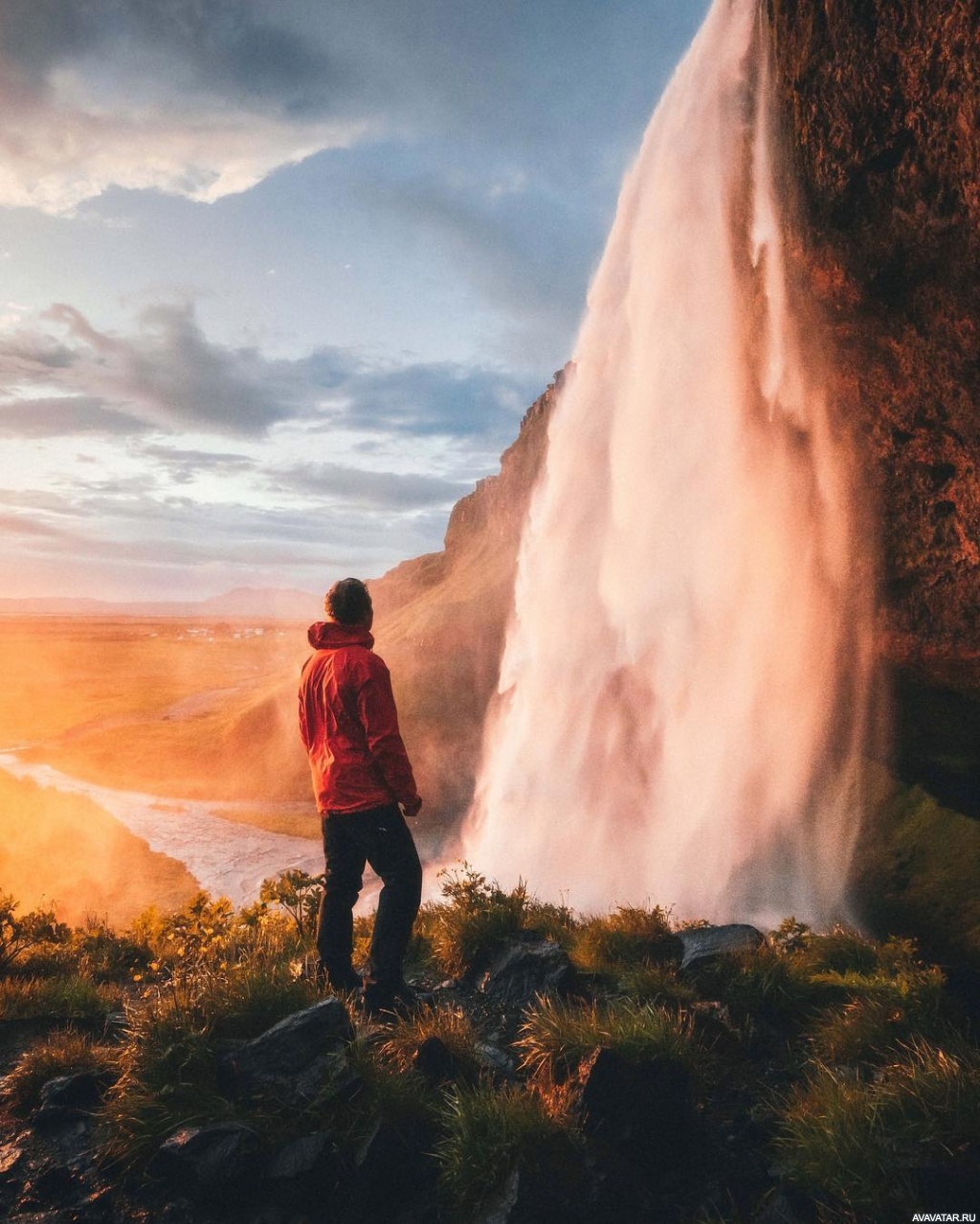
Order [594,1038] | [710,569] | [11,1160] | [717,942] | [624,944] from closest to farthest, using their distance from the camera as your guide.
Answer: [11,1160], [594,1038], [717,942], [624,944], [710,569]

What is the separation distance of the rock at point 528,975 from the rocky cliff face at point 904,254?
28.8 ft

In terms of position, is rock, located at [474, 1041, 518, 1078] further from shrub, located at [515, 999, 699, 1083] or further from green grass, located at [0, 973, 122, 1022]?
green grass, located at [0, 973, 122, 1022]

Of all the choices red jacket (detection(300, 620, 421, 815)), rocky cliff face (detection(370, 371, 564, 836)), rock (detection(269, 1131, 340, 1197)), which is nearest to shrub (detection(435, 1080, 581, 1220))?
rock (detection(269, 1131, 340, 1197))

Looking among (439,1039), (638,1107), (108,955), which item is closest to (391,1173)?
(439,1039)

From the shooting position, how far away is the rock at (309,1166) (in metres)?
4.20

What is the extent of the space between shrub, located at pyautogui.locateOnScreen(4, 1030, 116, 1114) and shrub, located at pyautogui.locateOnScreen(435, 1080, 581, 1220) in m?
2.76

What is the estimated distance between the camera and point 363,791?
19.9ft

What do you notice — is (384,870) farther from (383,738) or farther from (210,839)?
(210,839)

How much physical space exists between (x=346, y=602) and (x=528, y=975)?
14.4ft

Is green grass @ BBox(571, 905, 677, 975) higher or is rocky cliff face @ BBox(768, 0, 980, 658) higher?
rocky cliff face @ BBox(768, 0, 980, 658)

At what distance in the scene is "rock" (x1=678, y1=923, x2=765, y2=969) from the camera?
796cm

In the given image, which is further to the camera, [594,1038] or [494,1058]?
[494,1058]

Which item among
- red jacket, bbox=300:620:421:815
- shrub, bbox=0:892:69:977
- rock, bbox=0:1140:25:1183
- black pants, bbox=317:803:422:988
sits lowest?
shrub, bbox=0:892:69:977

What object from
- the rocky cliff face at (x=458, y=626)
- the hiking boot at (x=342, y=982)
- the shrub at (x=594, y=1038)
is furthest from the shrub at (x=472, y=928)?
the rocky cliff face at (x=458, y=626)
